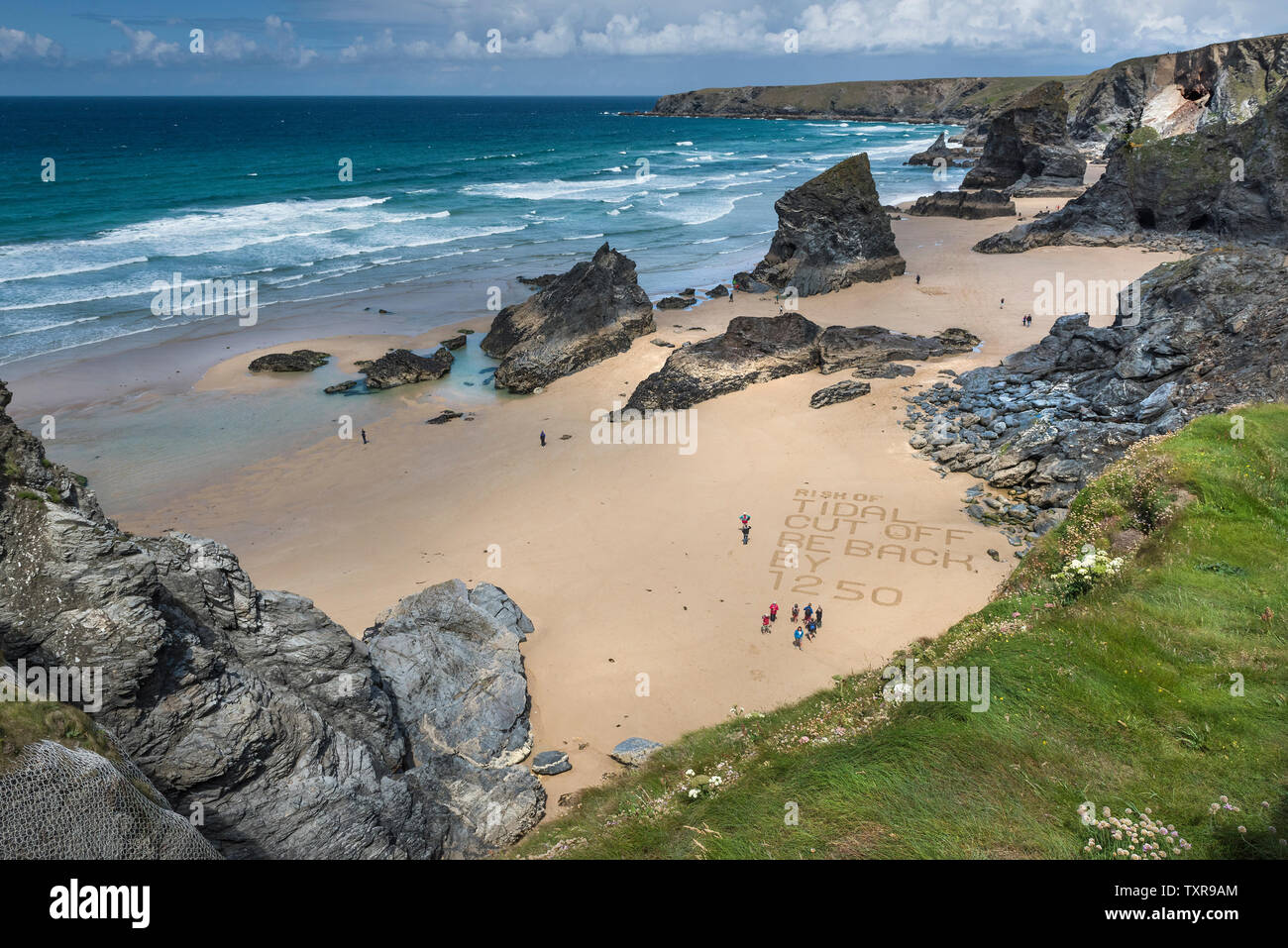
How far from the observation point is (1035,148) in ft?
246

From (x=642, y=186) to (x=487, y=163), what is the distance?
32.6 metres

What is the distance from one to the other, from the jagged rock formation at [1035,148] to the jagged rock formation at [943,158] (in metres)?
28.1

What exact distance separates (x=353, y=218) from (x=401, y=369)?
4496cm

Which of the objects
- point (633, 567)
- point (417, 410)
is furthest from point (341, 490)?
point (633, 567)

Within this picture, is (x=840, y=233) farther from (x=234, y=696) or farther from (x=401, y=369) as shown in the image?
(x=234, y=696)

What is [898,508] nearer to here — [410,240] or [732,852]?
[732,852]

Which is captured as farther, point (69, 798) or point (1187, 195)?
point (1187, 195)

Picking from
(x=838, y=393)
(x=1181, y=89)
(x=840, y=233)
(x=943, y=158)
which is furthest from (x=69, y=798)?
(x=943, y=158)

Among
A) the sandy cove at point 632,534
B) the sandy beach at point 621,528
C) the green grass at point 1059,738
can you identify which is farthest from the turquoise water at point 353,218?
the green grass at point 1059,738

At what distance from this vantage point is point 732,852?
7.64 m

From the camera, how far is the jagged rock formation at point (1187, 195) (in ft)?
147

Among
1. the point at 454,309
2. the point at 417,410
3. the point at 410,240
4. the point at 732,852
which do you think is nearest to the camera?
the point at 732,852

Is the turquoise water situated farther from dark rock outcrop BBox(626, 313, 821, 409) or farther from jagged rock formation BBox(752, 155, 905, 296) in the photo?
dark rock outcrop BBox(626, 313, 821, 409)

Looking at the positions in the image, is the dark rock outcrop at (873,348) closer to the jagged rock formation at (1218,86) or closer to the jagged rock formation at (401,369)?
the jagged rock formation at (401,369)
